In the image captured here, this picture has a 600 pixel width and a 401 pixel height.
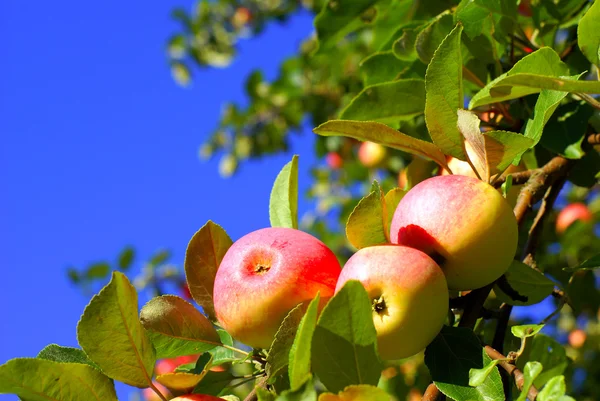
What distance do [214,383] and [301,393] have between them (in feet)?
1.27

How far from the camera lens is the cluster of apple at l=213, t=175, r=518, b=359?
0.83 metres

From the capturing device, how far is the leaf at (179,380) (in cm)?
85

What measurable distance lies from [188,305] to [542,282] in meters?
0.64

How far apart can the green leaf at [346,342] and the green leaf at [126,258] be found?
2.26 meters

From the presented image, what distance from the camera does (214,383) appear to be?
1030 mm

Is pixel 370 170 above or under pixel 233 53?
under

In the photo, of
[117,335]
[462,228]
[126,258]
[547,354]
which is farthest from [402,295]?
[126,258]

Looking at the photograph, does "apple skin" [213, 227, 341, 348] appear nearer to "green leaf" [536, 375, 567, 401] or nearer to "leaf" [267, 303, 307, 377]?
"leaf" [267, 303, 307, 377]

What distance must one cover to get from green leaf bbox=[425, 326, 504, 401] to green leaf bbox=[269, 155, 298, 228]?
337mm

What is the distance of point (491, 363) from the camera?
81 centimetres

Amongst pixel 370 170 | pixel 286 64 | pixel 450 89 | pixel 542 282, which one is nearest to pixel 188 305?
pixel 450 89

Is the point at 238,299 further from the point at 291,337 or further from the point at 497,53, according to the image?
the point at 497,53

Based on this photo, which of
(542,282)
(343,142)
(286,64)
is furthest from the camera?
(343,142)

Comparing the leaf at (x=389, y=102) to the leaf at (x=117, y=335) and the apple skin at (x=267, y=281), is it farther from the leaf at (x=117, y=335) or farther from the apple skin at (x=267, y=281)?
the leaf at (x=117, y=335)
